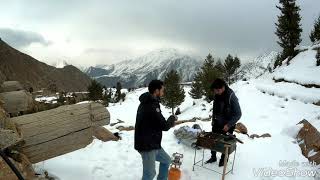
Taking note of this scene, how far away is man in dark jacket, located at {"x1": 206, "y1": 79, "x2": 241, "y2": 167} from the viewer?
908 cm

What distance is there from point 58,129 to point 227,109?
4.44m

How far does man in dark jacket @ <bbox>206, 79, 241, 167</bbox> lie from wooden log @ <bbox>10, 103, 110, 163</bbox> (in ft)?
10.5

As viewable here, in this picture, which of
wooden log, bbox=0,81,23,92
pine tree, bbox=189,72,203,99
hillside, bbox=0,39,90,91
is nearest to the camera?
wooden log, bbox=0,81,23,92

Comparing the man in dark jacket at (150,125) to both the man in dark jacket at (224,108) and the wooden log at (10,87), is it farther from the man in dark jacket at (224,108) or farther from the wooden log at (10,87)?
the wooden log at (10,87)

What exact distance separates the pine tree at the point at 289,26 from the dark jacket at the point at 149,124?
46.4 m

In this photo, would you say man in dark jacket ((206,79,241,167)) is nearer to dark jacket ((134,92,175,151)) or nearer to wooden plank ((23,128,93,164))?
dark jacket ((134,92,175,151))

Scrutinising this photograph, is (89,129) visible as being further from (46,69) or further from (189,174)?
(46,69)

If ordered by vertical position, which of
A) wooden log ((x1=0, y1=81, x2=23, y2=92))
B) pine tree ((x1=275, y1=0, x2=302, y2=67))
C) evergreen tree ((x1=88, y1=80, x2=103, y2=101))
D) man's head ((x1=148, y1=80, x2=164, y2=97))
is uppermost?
pine tree ((x1=275, y1=0, x2=302, y2=67))

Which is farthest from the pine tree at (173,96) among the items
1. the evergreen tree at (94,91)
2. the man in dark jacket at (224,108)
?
the man in dark jacket at (224,108)

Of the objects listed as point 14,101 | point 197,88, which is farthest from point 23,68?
point 14,101

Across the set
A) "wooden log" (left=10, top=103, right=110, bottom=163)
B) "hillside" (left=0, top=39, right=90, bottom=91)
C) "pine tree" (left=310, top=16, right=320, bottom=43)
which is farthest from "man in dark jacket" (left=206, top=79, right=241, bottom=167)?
"hillside" (left=0, top=39, right=90, bottom=91)

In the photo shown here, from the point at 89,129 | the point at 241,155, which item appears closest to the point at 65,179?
the point at 89,129

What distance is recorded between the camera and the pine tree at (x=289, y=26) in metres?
49.8

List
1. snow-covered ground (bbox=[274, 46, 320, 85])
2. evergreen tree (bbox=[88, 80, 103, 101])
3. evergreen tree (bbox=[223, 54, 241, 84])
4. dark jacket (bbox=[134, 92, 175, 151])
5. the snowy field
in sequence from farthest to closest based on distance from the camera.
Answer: evergreen tree (bbox=[88, 80, 103, 101]), evergreen tree (bbox=[223, 54, 241, 84]), snow-covered ground (bbox=[274, 46, 320, 85]), the snowy field, dark jacket (bbox=[134, 92, 175, 151])
